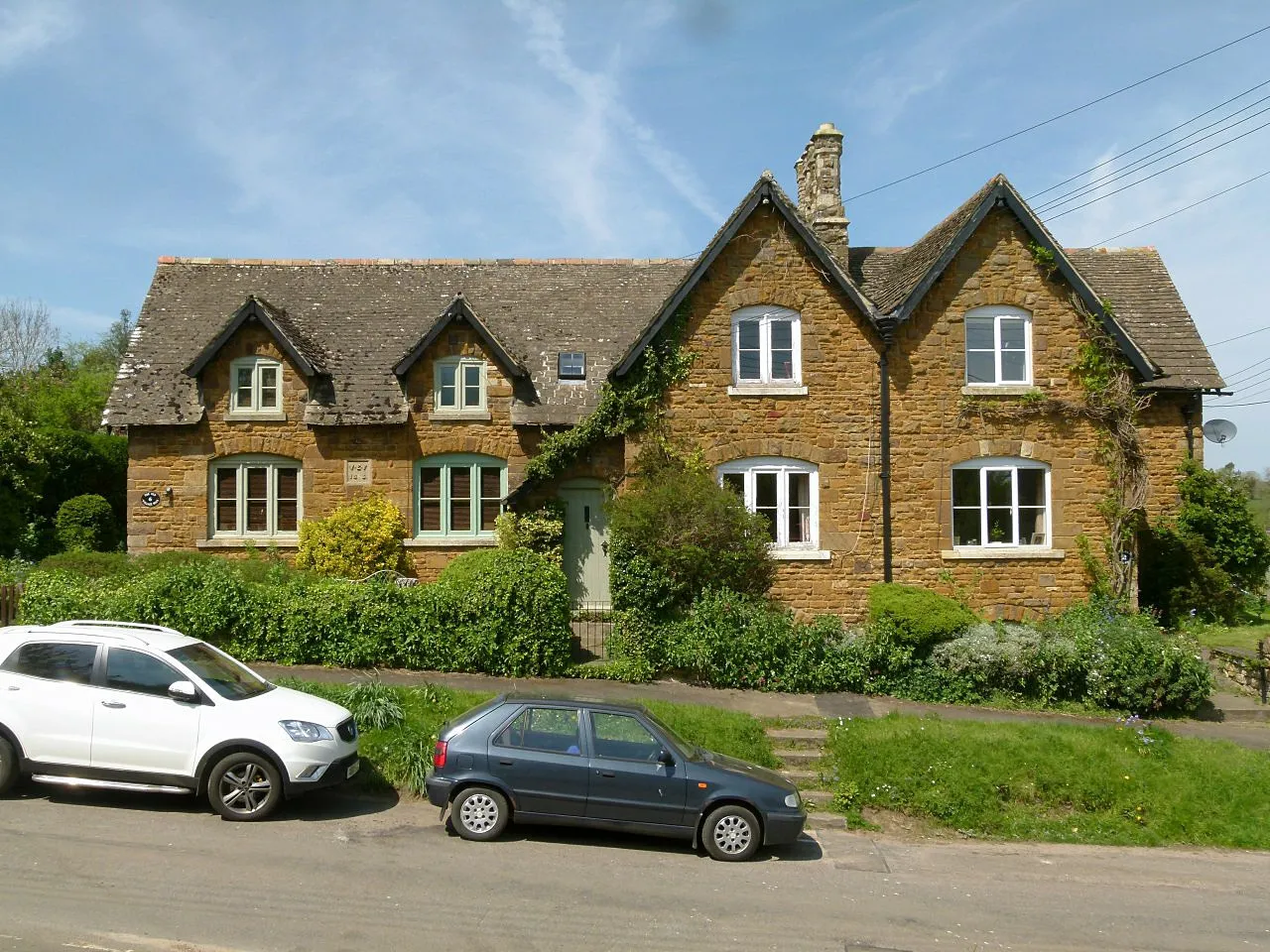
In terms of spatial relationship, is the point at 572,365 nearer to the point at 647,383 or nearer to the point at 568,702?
the point at 647,383

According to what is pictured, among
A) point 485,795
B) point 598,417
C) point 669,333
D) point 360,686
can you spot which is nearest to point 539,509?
point 598,417

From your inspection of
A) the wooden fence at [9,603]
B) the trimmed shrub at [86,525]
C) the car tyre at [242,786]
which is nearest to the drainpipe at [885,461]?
the car tyre at [242,786]

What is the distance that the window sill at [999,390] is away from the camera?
58.1 feet

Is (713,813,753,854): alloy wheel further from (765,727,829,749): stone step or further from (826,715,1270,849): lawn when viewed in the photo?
(765,727,829,749): stone step

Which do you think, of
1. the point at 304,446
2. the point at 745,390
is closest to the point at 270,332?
the point at 304,446

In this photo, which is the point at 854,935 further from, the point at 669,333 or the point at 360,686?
the point at 669,333

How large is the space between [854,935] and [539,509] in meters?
13.0

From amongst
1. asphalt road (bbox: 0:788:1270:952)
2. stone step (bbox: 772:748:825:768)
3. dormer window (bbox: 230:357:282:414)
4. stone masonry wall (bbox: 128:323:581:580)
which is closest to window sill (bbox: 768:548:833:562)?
stone step (bbox: 772:748:825:768)

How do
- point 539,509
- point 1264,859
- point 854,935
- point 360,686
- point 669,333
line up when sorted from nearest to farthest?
point 854,935, point 1264,859, point 360,686, point 669,333, point 539,509

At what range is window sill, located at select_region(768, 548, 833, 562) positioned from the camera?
17250 millimetres

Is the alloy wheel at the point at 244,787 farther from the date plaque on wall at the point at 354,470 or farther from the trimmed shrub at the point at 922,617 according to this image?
the date plaque on wall at the point at 354,470

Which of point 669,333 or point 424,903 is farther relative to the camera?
point 669,333

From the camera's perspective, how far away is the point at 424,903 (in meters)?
7.84

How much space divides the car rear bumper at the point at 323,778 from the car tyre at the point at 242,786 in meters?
0.14
